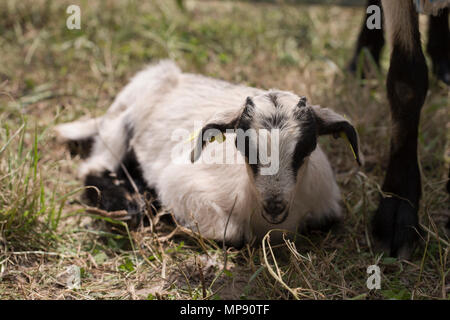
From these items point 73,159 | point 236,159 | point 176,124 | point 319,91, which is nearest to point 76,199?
point 73,159

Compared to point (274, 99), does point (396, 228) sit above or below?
below

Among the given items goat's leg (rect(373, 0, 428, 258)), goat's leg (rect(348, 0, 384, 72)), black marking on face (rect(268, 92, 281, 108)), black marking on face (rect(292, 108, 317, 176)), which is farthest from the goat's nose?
goat's leg (rect(348, 0, 384, 72))

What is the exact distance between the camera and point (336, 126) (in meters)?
2.94

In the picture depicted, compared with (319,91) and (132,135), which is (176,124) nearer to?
(132,135)

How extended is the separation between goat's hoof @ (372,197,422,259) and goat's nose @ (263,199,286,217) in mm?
873

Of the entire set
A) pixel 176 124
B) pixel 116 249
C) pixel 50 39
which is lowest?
pixel 116 249

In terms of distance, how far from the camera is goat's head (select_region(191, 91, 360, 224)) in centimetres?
270

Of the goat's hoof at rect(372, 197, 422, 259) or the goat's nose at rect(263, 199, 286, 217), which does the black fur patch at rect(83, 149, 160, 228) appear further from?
the goat's hoof at rect(372, 197, 422, 259)

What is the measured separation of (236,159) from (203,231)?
1.57 feet

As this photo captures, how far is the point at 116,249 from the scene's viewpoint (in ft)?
11.1

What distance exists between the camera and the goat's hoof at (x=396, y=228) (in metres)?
3.18

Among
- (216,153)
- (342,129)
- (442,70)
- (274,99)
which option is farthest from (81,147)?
(442,70)

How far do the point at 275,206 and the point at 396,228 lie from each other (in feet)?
3.07

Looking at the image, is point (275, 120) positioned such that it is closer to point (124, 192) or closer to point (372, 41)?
point (124, 192)
